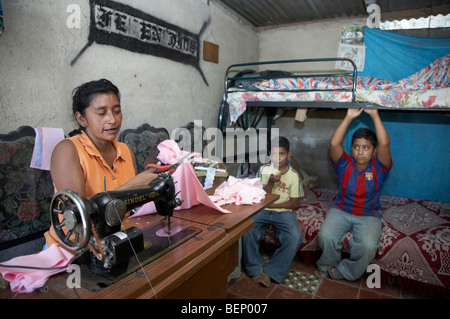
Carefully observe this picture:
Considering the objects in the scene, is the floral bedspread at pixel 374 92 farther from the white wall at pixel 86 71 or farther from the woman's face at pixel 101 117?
the woman's face at pixel 101 117

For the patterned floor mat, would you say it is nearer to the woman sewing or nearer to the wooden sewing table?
the wooden sewing table

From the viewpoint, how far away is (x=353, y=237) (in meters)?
2.51

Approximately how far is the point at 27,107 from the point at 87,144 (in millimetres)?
647

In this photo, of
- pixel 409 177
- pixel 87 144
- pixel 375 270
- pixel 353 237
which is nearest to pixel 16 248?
pixel 87 144

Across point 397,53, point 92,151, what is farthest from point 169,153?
point 397,53

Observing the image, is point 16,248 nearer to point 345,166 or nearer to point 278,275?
point 278,275

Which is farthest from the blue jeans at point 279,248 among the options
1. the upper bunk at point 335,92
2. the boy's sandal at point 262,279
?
the upper bunk at point 335,92

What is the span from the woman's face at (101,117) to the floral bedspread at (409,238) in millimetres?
1863

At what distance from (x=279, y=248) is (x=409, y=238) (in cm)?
107

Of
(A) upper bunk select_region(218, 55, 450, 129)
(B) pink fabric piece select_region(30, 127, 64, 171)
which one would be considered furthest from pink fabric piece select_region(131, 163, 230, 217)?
(A) upper bunk select_region(218, 55, 450, 129)

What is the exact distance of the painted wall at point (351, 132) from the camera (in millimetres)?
3514

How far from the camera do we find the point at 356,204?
2.61 m

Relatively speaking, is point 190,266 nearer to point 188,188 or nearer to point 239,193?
point 188,188

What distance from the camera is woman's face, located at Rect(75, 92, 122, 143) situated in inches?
58.7
